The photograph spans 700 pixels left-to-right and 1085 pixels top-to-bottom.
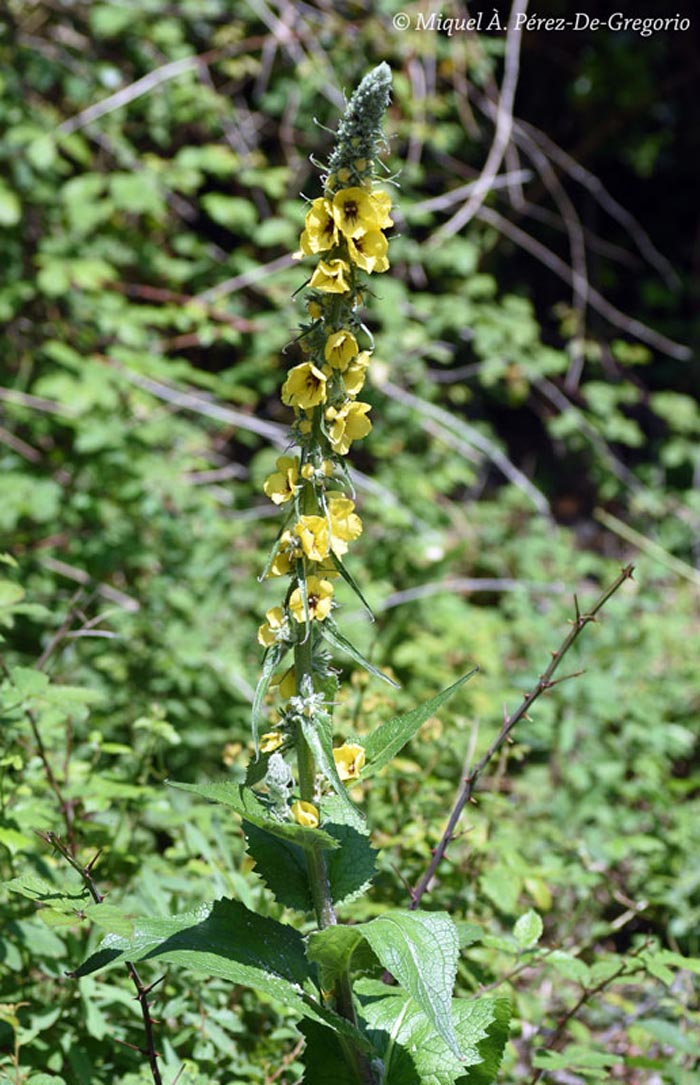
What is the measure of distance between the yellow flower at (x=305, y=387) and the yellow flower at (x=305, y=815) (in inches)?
18.3

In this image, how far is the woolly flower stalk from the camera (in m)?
1.18

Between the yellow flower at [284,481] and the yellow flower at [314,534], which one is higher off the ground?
the yellow flower at [284,481]

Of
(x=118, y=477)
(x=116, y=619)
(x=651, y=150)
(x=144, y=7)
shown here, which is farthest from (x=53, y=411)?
(x=651, y=150)

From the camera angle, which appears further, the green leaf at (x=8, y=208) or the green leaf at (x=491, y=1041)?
the green leaf at (x=8, y=208)

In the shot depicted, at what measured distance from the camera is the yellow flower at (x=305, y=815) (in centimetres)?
122

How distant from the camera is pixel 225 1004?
1.77m

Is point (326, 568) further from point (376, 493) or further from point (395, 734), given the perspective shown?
point (376, 493)

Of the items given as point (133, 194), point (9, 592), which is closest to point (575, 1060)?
point (9, 592)

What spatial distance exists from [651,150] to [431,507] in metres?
2.88

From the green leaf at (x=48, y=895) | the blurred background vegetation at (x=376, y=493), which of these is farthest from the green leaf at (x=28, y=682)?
the green leaf at (x=48, y=895)

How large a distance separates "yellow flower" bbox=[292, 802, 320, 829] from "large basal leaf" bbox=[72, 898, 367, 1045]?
168 mm

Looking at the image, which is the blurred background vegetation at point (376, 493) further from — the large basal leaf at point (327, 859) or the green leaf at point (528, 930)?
the large basal leaf at point (327, 859)

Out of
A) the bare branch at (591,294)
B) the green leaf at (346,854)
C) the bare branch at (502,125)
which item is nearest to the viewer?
the green leaf at (346,854)

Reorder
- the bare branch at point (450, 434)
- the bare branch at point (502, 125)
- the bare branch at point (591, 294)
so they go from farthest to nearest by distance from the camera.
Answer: the bare branch at point (591, 294) → the bare branch at point (502, 125) → the bare branch at point (450, 434)
